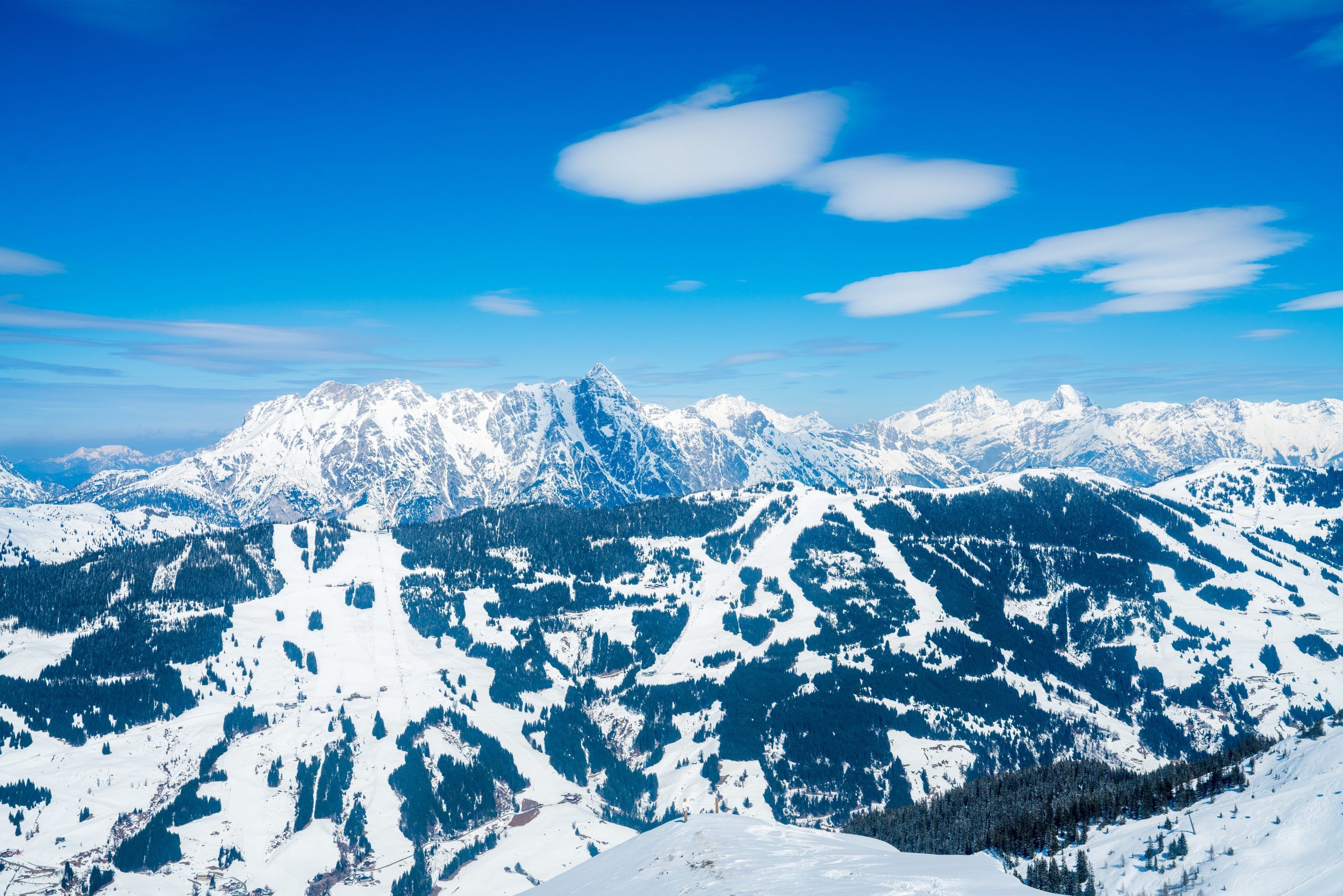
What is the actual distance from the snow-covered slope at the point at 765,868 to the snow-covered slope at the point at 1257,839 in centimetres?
1238

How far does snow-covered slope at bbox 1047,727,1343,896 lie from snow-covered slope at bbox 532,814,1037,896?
1238 cm

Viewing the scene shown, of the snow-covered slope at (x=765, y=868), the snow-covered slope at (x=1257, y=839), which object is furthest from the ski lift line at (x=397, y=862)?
the snow-covered slope at (x=1257, y=839)

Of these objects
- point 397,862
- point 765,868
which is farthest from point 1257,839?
point 397,862

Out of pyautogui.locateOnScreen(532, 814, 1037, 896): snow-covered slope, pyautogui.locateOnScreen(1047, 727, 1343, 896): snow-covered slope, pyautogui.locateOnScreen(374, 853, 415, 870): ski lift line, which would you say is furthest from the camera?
pyautogui.locateOnScreen(374, 853, 415, 870): ski lift line

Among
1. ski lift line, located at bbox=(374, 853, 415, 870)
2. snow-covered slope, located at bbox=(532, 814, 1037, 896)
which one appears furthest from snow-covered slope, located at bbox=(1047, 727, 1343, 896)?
ski lift line, located at bbox=(374, 853, 415, 870)

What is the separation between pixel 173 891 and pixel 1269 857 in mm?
197721

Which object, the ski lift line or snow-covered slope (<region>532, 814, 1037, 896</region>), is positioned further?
the ski lift line

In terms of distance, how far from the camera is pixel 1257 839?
212ft

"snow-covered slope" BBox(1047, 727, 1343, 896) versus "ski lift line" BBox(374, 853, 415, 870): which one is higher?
"snow-covered slope" BBox(1047, 727, 1343, 896)

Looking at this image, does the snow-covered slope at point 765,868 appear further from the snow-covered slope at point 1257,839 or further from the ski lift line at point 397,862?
the ski lift line at point 397,862

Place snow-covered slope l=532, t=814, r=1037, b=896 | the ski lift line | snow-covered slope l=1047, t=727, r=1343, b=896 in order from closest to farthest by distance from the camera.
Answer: snow-covered slope l=1047, t=727, r=1343, b=896 < snow-covered slope l=532, t=814, r=1037, b=896 < the ski lift line

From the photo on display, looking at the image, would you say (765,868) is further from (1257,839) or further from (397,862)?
(397,862)

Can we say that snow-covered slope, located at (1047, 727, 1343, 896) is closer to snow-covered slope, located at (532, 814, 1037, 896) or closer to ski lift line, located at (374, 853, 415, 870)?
snow-covered slope, located at (532, 814, 1037, 896)

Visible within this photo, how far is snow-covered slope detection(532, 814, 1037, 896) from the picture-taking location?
59.0 m
